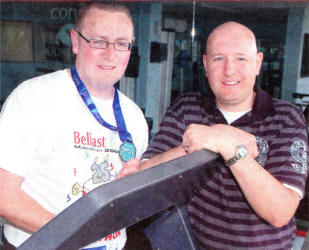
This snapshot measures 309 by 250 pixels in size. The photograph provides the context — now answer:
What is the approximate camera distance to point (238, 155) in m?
1.00

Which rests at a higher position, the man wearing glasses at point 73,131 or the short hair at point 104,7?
the short hair at point 104,7

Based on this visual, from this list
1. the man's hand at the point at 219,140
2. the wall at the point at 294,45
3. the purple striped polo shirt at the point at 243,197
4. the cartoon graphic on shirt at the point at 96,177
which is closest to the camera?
the man's hand at the point at 219,140

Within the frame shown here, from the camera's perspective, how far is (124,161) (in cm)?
145

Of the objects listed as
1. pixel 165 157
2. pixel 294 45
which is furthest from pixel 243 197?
pixel 294 45

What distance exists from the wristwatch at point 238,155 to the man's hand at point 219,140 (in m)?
0.01

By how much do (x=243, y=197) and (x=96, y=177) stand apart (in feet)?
1.70

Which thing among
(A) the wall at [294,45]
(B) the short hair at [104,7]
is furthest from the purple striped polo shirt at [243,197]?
(A) the wall at [294,45]

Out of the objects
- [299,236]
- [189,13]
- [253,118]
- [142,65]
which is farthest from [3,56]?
[253,118]

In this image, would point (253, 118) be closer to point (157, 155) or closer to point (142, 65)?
point (157, 155)

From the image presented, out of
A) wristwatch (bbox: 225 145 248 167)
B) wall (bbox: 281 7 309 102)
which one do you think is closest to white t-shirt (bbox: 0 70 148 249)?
wristwatch (bbox: 225 145 248 167)

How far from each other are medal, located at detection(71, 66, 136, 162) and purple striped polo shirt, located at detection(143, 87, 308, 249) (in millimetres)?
327

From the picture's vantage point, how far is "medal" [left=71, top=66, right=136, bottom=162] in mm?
1439

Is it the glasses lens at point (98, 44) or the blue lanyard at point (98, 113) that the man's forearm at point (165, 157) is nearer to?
the blue lanyard at point (98, 113)

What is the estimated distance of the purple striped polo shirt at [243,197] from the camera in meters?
1.20
